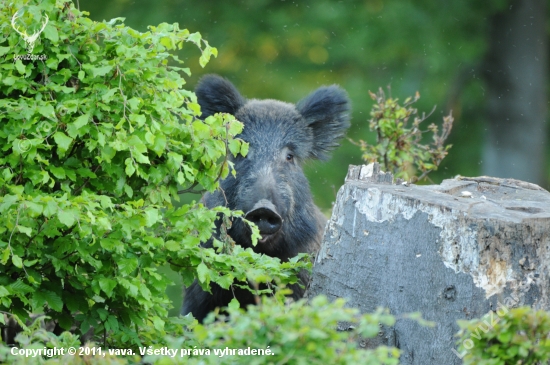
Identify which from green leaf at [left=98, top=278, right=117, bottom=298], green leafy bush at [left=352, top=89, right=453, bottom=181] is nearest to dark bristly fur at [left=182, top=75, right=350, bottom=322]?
green leafy bush at [left=352, top=89, right=453, bottom=181]

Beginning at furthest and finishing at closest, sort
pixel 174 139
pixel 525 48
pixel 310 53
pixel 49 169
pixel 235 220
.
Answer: pixel 310 53, pixel 525 48, pixel 235 220, pixel 174 139, pixel 49 169

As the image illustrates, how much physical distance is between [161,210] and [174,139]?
0.43 meters

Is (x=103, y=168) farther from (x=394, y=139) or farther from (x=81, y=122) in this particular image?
(x=394, y=139)

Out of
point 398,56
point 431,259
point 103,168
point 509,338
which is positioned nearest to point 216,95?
point 103,168

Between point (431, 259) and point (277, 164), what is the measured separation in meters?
2.54

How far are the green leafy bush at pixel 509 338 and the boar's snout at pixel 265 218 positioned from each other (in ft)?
8.72

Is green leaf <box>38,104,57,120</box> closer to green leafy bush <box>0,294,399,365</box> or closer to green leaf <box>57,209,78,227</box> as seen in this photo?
green leaf <box>57,209,78,227</box>

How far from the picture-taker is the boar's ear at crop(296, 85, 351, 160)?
7.46 m

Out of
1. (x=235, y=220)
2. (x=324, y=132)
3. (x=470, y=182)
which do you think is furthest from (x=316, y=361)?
(x=324, y=132)

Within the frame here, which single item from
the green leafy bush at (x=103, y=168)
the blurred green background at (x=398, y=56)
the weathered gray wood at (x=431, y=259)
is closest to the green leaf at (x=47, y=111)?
the green leafy bush at (x=103, y=168)

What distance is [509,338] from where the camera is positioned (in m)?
3.21

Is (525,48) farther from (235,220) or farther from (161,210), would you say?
(161,210)

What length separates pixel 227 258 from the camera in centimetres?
445

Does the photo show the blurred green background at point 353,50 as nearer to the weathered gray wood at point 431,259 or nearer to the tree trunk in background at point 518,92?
the tree trunk in background at point 518,92
